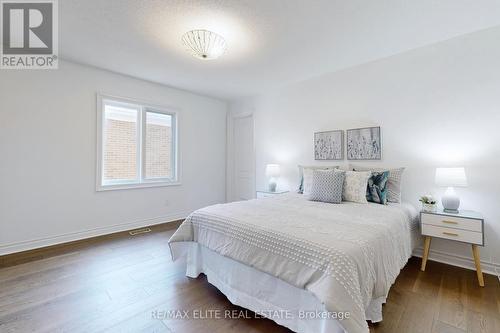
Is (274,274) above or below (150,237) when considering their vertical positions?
above

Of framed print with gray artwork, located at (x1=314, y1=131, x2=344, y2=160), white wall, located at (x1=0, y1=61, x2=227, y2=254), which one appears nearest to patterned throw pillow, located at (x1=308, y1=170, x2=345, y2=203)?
framed print with gray artwork, located at (x1=314, y1=131, x2=344, y2=160)

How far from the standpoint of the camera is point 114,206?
Result: 3.44 metres

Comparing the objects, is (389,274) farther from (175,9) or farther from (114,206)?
(114,206)

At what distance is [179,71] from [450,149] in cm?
367

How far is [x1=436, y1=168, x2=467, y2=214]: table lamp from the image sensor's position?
7.09ft

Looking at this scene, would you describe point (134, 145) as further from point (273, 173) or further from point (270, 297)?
point (270, 297)

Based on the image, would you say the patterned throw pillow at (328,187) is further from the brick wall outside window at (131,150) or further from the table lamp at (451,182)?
the brick wall outside window at (131,150)

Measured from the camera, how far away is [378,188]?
2.57 metres

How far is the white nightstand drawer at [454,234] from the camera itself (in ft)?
6.57

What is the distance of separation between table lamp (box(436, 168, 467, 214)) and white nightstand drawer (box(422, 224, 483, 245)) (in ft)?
0.79

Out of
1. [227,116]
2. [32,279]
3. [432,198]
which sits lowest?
[32,279]

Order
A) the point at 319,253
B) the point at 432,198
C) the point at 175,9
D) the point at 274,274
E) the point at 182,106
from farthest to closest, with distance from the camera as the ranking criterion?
1. the point at 182,106
2. the point at 432,198
3. the point at 175,9
4. the point at 274,274
5. the point at 319,253

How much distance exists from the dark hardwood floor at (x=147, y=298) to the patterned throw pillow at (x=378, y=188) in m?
0.79

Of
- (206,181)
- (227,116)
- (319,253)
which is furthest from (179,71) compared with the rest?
(319,253)
